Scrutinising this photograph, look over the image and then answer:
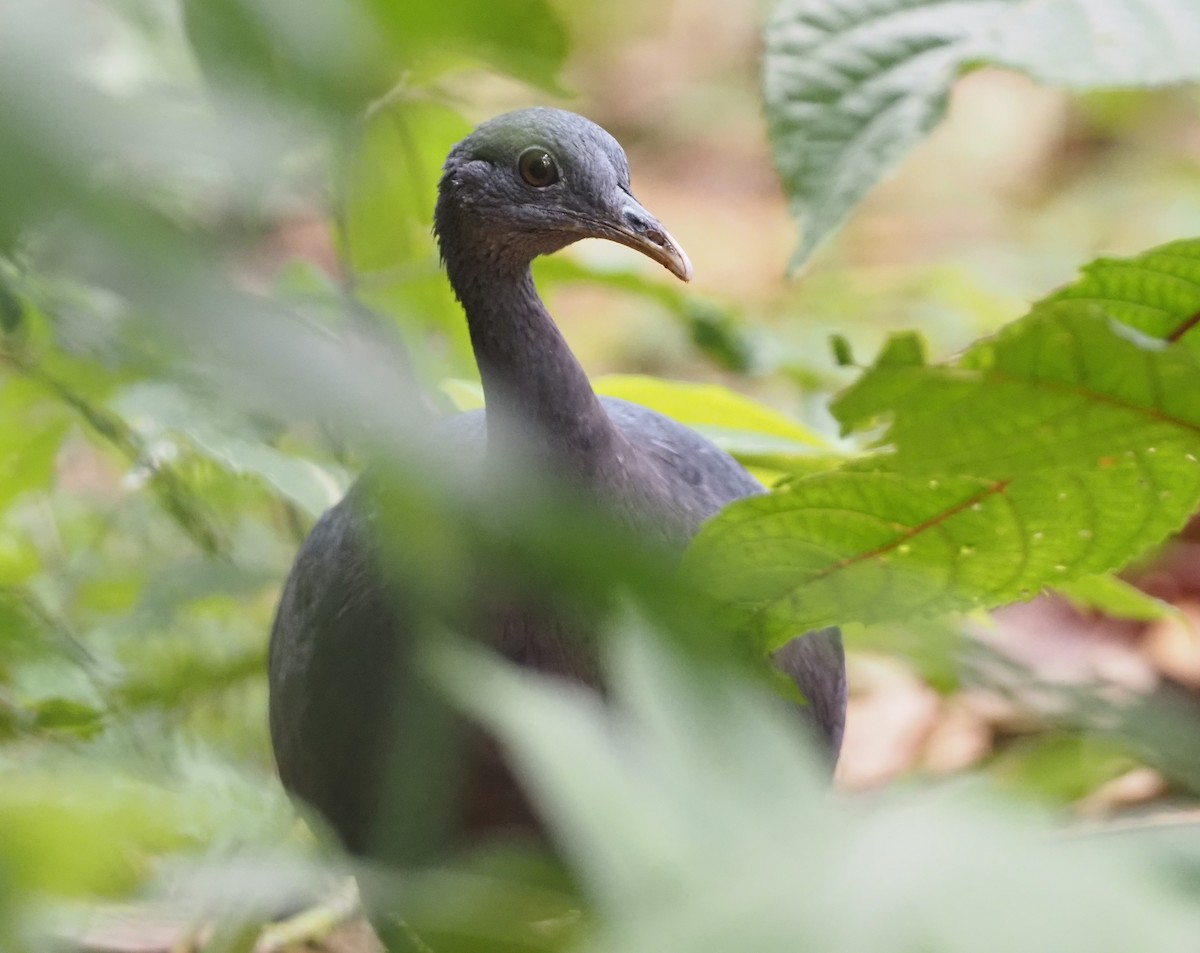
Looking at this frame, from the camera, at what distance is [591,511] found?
0.50m

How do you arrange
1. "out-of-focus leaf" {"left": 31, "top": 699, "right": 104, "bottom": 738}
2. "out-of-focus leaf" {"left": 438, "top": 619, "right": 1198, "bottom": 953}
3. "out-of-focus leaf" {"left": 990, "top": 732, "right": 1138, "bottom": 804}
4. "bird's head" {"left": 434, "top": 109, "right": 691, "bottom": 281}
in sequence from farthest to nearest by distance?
"bird's head" {"left": 434, "top": 109, "right": 691, "bottom": 281}, "out-of-focus leaf" {"left": 31, "top": 699, "right": 104, "bottom": 738}, "out-of-focus leaf" {"left": 990, "top": 732, "right": 1138, "bottom": 804}, "out-of-focus leaf" {"left": 438, "top": 619, "right": 1198, "bottom": 953}

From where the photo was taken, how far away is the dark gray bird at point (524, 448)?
1287mm

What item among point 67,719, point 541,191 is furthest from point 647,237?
point 67,719

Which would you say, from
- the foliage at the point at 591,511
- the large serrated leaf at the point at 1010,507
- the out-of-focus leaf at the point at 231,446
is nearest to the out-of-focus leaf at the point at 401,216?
the foliage at the point at 591,511

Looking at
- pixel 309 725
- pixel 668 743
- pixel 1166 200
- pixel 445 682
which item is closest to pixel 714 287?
pixel 1166 200

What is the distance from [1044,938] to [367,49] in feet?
1.03

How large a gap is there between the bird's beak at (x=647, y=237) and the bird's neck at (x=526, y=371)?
120 mm

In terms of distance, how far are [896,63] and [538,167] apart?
23.2 inches

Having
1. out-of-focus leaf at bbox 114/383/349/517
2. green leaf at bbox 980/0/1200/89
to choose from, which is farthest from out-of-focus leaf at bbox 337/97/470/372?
green leaf at bbox 980/0/1200/89

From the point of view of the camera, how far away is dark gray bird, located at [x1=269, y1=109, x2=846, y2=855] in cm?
129

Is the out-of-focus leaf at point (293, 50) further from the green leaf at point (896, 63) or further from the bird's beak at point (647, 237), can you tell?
the bird's beak at point (647, 237)

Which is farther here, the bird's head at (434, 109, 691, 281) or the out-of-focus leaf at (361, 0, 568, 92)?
the bird's head at (434, 109, 691, 281)

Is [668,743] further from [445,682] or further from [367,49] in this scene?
[445,682]

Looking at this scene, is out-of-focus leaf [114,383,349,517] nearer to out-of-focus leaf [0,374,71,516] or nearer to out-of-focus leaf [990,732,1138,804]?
out-of-focus leaf [0,374,71,516]
